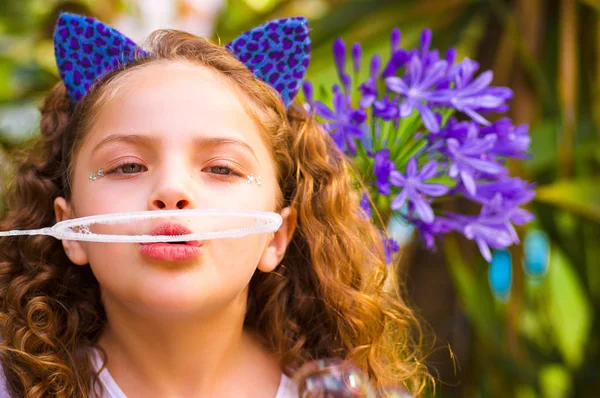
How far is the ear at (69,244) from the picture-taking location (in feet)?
3.59

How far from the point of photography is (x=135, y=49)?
1157mm

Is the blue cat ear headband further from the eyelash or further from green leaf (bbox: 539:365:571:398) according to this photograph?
green leaf (bbox: 539:365:571:398)

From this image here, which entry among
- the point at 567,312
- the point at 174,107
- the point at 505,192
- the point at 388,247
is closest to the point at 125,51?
the point at 174,107

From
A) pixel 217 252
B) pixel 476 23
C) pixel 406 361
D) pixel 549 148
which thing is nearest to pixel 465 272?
pixel 549 148

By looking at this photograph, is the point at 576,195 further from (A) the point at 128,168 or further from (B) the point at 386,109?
(A) the point at 128,168

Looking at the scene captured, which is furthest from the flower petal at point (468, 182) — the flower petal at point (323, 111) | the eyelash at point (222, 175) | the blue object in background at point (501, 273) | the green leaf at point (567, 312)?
the green leaf at point (567, 312)

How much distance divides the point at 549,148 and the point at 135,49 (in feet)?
3.90

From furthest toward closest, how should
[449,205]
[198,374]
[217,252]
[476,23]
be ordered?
1. [476,23]
2. [449,205]
3. [198,374]
4. [217,252]

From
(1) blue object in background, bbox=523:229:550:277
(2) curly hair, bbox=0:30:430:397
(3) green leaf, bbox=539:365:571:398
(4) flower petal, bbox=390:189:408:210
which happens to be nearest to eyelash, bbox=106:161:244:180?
(2) curly hair, bbox=0:30:430:397

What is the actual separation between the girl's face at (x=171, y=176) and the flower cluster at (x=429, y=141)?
0.21 m

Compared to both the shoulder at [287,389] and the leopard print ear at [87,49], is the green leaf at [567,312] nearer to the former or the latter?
the shoulder at [287,389]

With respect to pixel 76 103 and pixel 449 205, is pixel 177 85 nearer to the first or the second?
pixel 76 103

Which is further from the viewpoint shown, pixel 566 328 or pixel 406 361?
pixel 566 328

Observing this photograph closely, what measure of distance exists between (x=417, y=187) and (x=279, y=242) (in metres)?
0.22
